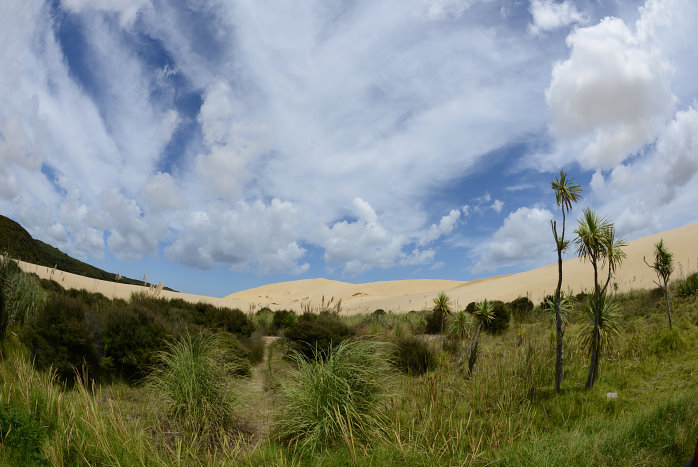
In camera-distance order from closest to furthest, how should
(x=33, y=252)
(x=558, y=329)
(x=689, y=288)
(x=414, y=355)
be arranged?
(x=558, y=329), (x=414, y=355), (x=689, y=288), (x=33, y=252)

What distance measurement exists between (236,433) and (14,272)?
27.0 feet

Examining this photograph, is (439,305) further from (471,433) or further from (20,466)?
(20,466)

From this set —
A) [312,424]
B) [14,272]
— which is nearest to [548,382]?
[312,424]

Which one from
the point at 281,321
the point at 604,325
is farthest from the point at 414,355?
the point at 281,321

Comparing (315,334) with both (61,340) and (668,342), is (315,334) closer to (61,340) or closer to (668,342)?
(61,340)

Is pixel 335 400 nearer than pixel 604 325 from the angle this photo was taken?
Yes

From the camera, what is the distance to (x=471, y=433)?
16.0ft

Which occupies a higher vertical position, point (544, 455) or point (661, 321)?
point (661, 321)

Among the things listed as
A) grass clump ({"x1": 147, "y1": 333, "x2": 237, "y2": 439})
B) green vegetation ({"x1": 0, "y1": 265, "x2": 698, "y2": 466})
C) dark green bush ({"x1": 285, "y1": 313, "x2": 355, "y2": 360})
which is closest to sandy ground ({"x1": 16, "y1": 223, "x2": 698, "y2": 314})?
dark green bush ({"x1": 285, "y1": 313, "x2": 355, "y2": 360})

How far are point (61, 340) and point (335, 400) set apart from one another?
6.51 metres

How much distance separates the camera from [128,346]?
895cm

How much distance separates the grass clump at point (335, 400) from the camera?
5117 mm

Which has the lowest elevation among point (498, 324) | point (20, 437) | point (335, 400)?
point (20, 437)

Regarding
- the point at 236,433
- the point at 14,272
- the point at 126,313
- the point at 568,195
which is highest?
the point at 568,195
